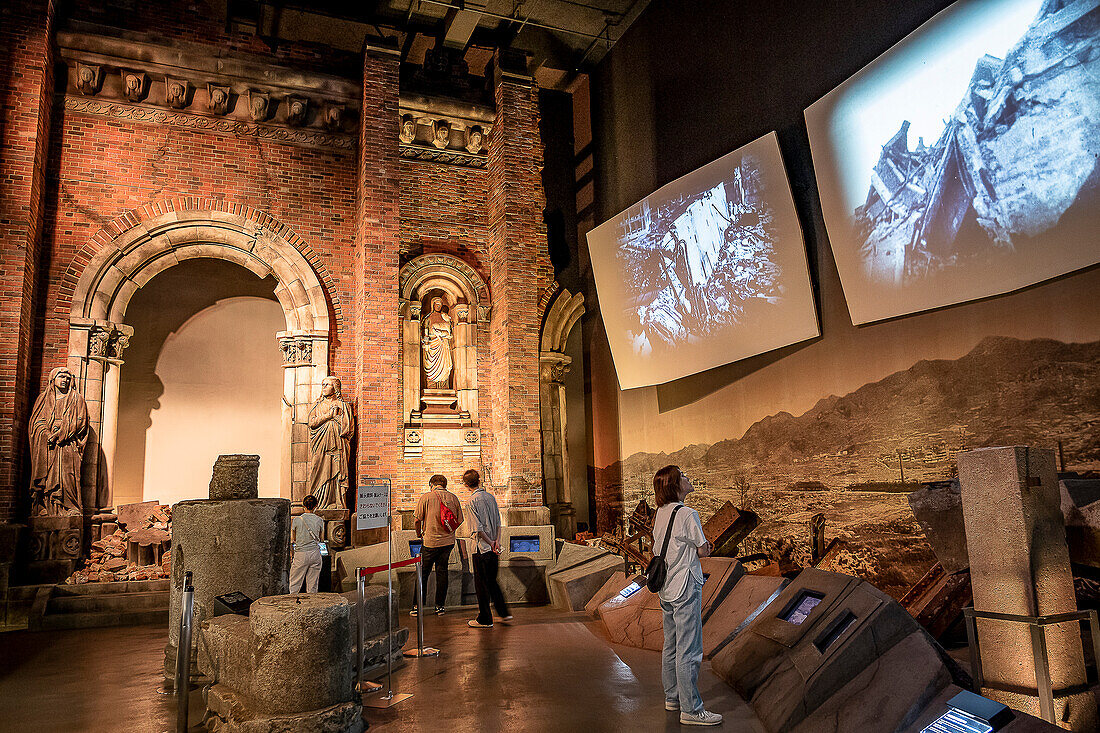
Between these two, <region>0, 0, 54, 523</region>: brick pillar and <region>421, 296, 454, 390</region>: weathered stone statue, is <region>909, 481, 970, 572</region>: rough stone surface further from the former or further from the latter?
<region>0, 0, 54, 523</region>: brick pillar

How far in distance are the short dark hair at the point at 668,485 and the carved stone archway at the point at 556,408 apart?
8.32 m

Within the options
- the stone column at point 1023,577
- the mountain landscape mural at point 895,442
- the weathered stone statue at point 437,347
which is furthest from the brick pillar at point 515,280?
the stone column at point 1023,577

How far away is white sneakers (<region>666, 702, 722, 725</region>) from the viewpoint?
404 centimetres

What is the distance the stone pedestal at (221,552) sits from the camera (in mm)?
5066

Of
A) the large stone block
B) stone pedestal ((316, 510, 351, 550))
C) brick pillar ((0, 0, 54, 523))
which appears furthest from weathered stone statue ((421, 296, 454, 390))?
brick pillar ((0, 0, 54, 523))

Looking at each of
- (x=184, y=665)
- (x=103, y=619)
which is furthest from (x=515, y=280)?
(x=184, y=665)

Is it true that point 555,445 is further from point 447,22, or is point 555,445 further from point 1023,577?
point 1023,577

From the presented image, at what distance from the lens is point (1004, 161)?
5844 millimetres

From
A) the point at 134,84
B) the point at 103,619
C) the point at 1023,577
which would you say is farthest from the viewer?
the point at 134,84

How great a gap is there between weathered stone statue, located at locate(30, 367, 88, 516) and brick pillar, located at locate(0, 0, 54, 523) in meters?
0.22

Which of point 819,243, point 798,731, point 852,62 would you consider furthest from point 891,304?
point 798,731

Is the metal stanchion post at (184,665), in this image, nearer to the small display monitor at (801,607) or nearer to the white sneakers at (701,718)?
the white sneakers at (701,718)

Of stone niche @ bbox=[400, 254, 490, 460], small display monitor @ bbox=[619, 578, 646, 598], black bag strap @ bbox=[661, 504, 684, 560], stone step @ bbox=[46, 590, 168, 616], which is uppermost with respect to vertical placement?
stone niche @ bbox=[400, 254, 490, 460]

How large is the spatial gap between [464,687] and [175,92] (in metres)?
9.66
